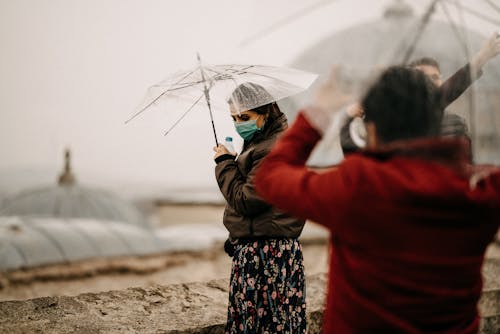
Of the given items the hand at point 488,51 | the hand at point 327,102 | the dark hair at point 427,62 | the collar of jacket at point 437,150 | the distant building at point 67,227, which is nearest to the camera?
the collar of jacket at point 437,150

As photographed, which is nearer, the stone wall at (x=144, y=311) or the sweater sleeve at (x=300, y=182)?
the sweater sleeve at (x=300, y=182)

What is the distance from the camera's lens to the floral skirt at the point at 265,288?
235cm

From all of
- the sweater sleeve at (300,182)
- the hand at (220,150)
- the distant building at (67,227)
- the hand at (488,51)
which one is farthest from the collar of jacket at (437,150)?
the distant building at (67,227)

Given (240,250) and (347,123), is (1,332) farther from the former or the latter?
(347,123)

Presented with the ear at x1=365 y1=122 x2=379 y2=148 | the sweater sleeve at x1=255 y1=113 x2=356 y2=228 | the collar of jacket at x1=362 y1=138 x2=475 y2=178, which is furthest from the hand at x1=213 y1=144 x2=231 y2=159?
the collar of jacket at x1=362 y1=138 x2=475 y2=178

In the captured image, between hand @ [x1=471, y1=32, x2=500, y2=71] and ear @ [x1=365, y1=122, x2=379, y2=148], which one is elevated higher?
hand @ [x1=471, y1=32, x2=500, y2=71]

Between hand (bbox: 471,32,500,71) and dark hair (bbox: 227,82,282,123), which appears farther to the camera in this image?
dark hair (bbox: 227,82,282,123)

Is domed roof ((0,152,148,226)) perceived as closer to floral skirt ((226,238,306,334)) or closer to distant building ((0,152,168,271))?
distant building ((0,152,168,271))

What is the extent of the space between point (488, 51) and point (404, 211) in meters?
0.91

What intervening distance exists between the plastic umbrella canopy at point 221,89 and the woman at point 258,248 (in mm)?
12

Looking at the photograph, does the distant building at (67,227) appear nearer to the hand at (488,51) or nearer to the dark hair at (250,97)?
the dark hair at (250,97)

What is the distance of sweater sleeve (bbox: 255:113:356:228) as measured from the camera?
1412 millimetres

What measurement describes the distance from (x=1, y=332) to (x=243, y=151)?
1502 millimetres

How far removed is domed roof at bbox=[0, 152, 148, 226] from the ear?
2431cm
